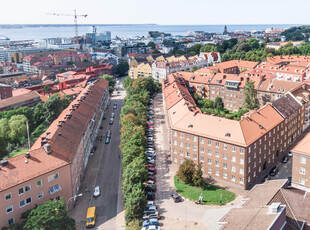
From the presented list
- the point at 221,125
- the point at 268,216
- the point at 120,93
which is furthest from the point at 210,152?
the point at 120,93

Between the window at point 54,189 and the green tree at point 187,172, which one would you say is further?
the green tree at point 187,172

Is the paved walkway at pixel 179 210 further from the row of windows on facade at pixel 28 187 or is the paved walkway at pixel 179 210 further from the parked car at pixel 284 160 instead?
the row of windows on facade at pixel 28 187

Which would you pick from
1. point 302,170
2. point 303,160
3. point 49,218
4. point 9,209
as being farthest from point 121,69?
point 49,218

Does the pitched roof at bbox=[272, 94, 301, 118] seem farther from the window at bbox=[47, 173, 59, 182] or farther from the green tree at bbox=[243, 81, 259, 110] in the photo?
the window at bbox=[47, 173, 59, 182]

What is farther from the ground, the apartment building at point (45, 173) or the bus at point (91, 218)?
the apartment building at point (45, 173)

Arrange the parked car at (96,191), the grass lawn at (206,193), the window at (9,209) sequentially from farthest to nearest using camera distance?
the parked car at (96,191)
the grass lawn at (206,193)
the window at (9,209)

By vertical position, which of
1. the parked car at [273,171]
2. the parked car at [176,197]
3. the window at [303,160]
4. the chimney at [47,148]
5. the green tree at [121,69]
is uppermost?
the green tree at [121,69]

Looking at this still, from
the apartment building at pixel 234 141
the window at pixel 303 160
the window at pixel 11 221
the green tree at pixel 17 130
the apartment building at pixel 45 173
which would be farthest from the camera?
the green tree at pixel 17 130

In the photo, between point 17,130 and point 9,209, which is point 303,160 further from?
point 17,130

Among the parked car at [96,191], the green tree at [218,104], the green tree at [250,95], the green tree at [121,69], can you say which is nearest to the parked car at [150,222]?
the parked car at [96,191]
